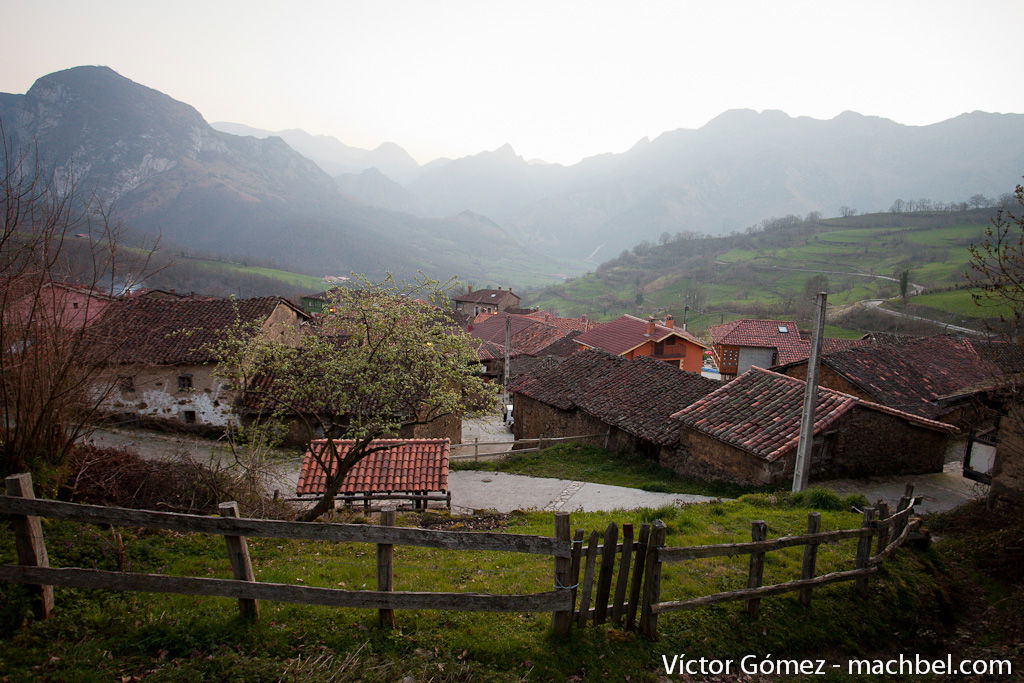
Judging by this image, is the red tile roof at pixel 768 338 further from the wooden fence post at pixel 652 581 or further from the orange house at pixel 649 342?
the wooden fence post at pixel 652 581

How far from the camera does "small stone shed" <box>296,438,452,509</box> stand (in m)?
13.9

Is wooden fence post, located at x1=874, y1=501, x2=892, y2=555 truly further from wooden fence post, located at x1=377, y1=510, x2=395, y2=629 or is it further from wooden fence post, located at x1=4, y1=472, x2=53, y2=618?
wooden fence post, located at x1=4, y1=472, x2=53, y2=618

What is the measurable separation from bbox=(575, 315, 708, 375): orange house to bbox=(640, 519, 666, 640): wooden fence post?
129ft

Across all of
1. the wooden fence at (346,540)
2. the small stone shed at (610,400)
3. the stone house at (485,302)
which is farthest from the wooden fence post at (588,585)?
the stone house at (485,302)

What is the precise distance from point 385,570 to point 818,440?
45.8 feet

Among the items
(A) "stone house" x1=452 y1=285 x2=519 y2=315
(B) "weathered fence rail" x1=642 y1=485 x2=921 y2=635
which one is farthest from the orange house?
(B) "weathered fence rail" x1=642 y1=485 x2=921 y2=635

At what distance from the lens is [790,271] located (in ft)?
349

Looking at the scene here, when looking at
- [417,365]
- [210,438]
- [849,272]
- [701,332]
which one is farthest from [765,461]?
[849,272]

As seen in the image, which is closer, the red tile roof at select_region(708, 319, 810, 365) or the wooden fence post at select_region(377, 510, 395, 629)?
the wooden fence post at select_region(377, 510, 395, 629)

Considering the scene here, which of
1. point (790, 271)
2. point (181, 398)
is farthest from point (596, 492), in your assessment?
point (790, 271)

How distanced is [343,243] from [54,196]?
199 meters

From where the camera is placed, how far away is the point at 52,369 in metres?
7.01

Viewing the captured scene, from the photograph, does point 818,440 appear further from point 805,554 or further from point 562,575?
point 562,575

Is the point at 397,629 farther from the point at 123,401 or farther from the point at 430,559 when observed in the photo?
the point at 123,401
